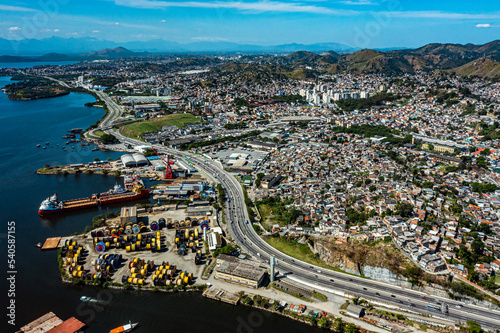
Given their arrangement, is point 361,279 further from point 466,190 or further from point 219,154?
point 219,154

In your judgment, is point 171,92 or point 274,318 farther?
point 171,92

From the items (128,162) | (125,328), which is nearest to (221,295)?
(125,328)

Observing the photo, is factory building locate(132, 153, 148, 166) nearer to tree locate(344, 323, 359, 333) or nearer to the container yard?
the container yard

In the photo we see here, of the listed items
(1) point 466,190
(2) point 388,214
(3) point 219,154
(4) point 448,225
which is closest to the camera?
(4) point 448,225

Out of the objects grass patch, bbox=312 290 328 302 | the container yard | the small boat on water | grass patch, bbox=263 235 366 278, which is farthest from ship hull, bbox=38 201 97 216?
grass patch, bbox=312 290 328 302

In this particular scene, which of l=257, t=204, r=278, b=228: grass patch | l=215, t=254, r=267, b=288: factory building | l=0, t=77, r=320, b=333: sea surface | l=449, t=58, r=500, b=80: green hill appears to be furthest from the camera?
l=449, t=58, r=500, b=80: green hill

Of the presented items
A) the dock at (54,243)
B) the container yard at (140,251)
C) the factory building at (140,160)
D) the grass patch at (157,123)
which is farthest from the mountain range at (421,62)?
the dock at (54,243)

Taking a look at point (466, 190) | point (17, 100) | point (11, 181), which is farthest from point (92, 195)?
point (17, 100)
